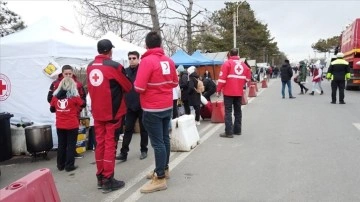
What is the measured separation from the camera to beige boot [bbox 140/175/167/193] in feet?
16.3

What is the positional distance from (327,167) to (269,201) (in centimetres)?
184

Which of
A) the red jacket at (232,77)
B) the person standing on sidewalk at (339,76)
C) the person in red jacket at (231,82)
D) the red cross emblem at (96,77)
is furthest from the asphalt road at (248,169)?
the person standing on sidewalk at (339,76)

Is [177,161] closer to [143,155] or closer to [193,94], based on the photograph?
[143,155]

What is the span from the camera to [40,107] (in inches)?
321

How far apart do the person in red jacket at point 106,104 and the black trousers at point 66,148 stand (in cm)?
126

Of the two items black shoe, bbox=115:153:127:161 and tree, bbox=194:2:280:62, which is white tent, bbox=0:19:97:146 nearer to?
black shoe, bbox=115:153:127:161

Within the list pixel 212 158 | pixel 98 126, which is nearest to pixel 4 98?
pixel 98 126

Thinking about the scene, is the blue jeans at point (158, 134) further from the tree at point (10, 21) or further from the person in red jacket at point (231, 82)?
the tree at point (10, 21)

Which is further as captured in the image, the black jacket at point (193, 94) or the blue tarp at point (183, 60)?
the blue tarp at point (183, 60)

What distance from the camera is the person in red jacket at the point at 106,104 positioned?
5.11 metres

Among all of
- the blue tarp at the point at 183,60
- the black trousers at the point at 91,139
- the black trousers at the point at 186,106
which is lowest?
the black trousers at the point at 91,139

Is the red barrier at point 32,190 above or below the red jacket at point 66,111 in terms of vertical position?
below

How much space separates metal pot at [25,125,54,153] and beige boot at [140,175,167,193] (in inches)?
113

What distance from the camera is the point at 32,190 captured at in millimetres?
3350
